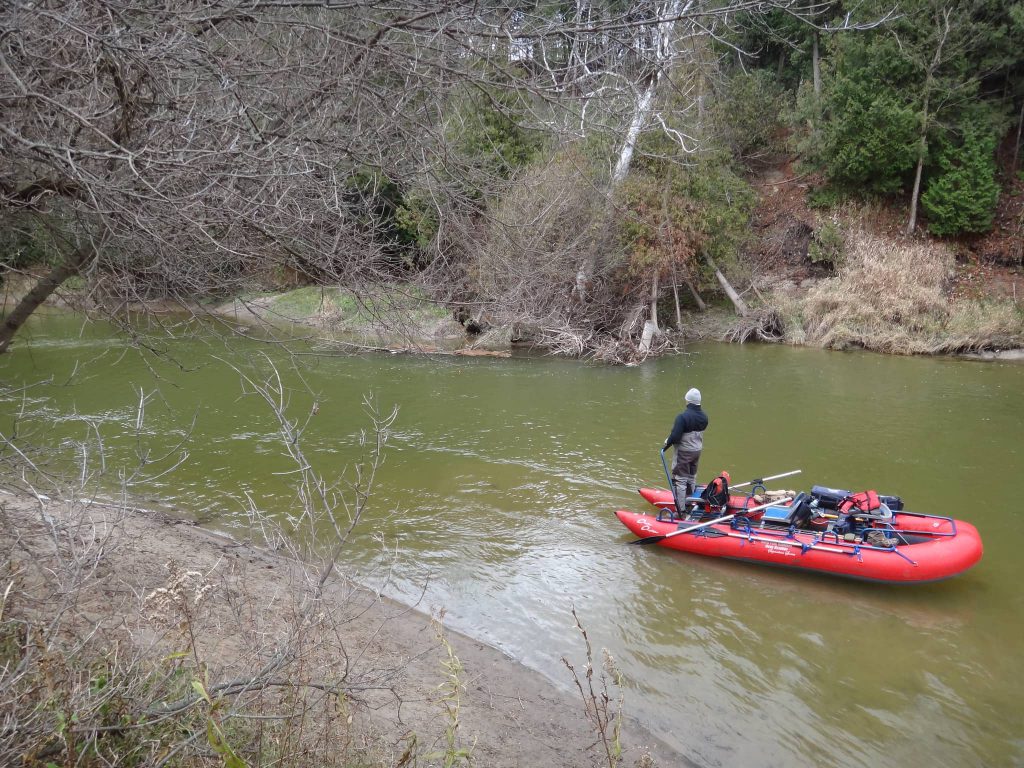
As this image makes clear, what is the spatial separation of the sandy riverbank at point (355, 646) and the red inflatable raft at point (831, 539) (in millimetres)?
2329

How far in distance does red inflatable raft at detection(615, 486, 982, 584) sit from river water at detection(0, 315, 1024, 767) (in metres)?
0.21

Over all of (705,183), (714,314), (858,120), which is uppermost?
(858,120)

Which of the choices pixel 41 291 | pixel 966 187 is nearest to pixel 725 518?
pixel 41 291

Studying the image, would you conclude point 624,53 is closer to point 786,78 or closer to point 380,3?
point 380,3

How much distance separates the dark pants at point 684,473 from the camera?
779 centimetres

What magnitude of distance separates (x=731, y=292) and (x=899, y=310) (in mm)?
4725

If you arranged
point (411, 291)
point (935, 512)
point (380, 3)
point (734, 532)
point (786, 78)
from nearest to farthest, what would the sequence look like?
point (380, 3) < point (411, 291) < point (734, 532) < point (935, 512) < point (786, 78)

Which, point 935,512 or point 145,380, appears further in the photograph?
point 145,380

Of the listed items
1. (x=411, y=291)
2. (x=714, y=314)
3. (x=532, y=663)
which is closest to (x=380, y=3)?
(x=411, y=291)

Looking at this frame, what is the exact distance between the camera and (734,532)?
7.14 metres

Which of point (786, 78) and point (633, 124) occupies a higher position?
point (786, 78)

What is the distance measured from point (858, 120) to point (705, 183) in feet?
18.1

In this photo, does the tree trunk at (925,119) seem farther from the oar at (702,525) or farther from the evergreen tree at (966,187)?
the oar at (702,525)

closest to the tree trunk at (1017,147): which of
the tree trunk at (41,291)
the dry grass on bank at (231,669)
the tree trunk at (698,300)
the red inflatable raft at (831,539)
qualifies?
the tree trunk at (698,300)
